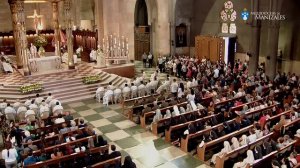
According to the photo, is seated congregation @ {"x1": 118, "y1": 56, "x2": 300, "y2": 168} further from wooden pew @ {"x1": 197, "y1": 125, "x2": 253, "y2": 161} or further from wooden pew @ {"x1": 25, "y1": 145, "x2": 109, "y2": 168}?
wooden pew @ {"x1": 25, "y1": 145, "x2": 109, "y2": 168}

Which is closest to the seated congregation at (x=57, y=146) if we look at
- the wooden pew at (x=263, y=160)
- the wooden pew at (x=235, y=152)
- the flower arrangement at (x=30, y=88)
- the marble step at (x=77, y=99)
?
the wooden pew at (x=235, y=152)

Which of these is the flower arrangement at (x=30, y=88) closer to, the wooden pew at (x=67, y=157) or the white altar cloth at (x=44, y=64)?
the white altar cloth at (x=44, y=64)

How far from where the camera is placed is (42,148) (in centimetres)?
1069

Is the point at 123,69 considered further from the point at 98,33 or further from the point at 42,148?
the point at 42,148

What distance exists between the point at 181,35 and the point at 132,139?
1752cm

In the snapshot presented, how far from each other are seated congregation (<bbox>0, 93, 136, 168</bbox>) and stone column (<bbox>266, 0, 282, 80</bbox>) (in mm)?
13985

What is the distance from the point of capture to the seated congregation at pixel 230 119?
10469mm

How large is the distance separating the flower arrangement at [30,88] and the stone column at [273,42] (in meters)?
15.0

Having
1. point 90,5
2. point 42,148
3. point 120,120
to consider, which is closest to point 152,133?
point 120,120

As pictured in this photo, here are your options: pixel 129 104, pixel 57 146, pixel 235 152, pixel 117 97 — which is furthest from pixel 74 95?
pixel 235 152

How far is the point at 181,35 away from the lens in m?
28.9

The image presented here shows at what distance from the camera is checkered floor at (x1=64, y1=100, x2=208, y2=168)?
37.1 ft

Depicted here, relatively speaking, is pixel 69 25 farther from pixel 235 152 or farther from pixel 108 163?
pixel 235 152

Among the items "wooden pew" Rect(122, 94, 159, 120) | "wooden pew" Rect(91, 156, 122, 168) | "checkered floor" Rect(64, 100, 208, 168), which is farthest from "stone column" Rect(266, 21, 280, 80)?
"wooden pew" Rect(91, 156, 122, 168)
